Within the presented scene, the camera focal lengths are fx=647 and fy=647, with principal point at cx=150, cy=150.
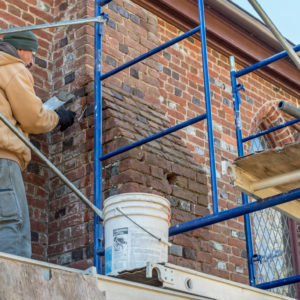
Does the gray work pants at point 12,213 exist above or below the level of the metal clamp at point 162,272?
above

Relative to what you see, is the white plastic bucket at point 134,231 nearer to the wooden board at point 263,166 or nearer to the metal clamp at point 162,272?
the metal clamp at point 162,272

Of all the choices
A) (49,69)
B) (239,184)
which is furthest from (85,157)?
(239,184)

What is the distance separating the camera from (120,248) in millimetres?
3627

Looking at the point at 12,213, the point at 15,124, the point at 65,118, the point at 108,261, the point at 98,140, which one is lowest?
the point at 108,261

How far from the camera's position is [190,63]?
23.8 ft

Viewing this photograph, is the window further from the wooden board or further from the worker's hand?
the wooden board

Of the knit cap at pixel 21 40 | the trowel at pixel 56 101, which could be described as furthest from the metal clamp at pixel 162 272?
the trowel at pixel 56 101

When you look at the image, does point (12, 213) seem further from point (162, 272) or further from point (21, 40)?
point (21, 40)

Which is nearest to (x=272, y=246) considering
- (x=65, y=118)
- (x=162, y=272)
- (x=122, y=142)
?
(x=122, y=142)

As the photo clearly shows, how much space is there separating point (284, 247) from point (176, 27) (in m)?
3.14

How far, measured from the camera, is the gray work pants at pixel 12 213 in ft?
12.9

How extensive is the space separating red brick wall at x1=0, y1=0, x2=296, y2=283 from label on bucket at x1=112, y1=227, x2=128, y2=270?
3.88ft

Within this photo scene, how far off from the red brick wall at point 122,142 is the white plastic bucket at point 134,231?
1.07m

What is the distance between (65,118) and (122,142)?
557 millimetres
